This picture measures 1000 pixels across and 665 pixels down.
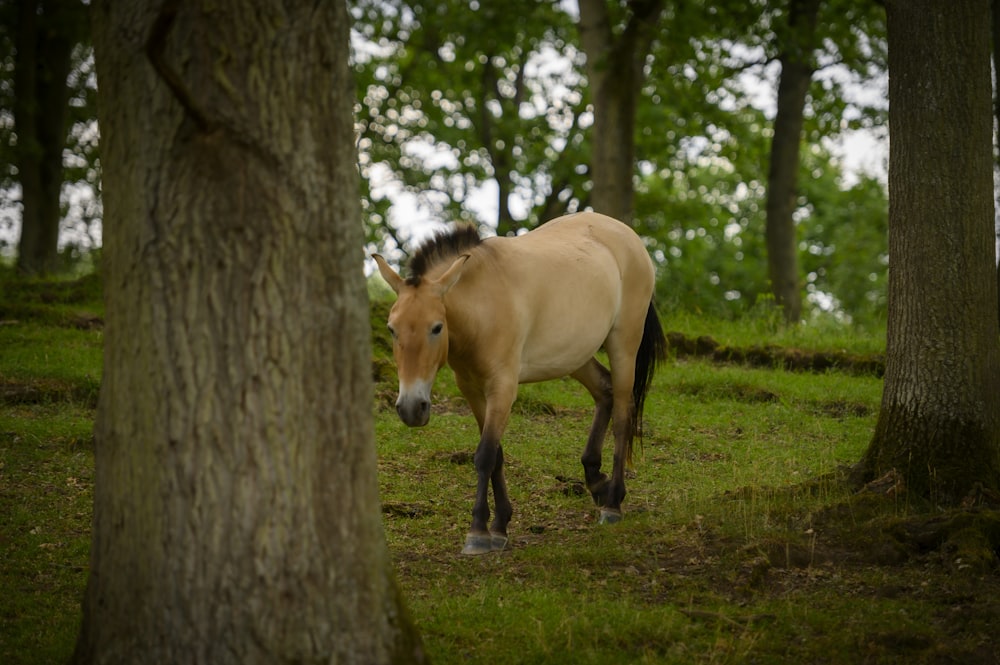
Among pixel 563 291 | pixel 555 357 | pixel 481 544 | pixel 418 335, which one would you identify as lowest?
pixel 481 544

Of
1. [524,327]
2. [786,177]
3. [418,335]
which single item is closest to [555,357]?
[524,327]

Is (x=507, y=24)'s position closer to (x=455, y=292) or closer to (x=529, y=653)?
(x=455, y=292)

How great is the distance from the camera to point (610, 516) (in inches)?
276

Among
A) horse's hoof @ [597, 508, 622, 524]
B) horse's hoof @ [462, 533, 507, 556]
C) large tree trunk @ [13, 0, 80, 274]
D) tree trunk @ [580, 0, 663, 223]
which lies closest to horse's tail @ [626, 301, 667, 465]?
horse's hoof @ [597, 508, 622, 524]

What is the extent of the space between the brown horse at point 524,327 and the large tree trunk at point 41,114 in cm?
1143

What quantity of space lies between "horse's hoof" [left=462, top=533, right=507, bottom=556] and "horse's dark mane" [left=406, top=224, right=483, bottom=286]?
1714 mm

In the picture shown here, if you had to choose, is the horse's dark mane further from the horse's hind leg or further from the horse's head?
the horse's hind leg

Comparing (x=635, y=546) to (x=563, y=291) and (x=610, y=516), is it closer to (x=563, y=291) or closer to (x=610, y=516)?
(x=610, y=516)

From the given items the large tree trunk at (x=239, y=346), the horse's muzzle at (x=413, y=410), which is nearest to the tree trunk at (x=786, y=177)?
the horse's muzzle at (x=413, y=410)

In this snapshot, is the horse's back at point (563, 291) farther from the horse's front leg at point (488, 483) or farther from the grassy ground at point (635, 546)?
the grassy ground at point (635, 546)

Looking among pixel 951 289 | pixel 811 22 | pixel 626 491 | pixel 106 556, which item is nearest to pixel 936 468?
pixel 951 289

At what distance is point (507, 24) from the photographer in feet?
52.8

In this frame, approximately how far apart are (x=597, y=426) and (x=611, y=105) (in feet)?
26.6

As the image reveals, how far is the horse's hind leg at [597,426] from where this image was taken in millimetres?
7551
